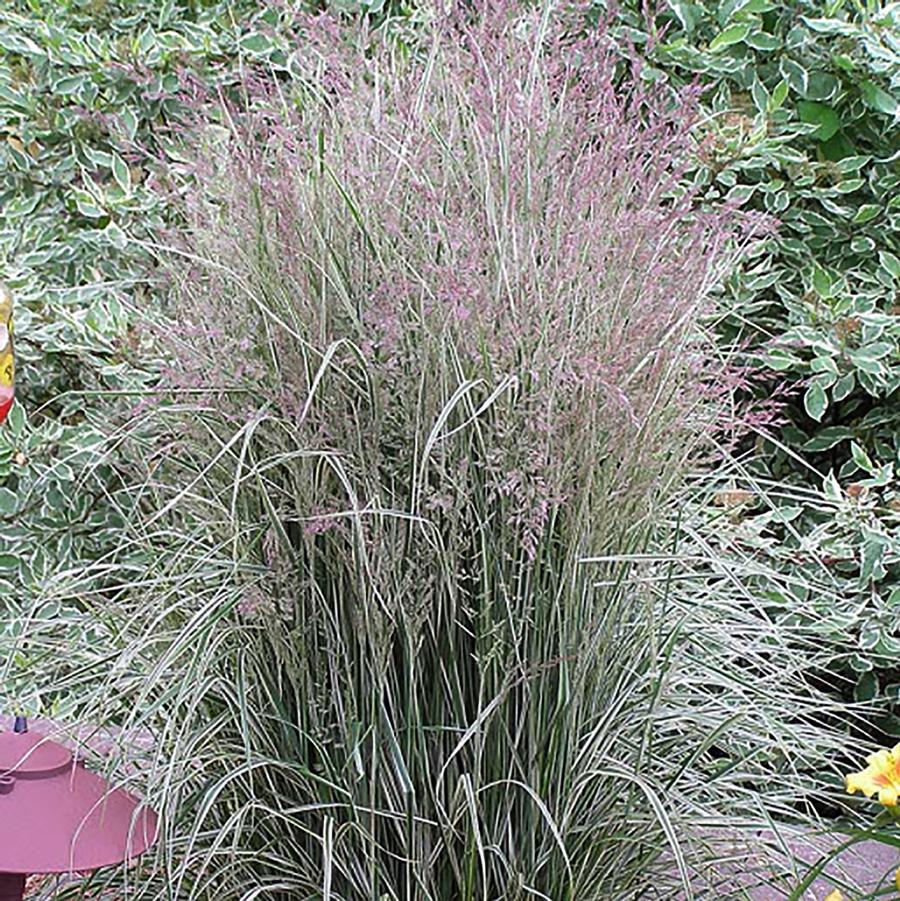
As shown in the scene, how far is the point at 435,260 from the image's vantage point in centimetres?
162

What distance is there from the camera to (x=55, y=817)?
1.53 metres

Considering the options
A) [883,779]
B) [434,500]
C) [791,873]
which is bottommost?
[791,873]

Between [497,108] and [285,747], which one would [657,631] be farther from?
[497,108]

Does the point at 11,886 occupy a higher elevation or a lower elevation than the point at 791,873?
higher

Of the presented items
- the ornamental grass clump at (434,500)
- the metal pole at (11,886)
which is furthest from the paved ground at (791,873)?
the metal pole at (11,886)

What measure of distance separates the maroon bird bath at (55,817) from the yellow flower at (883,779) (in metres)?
0.80

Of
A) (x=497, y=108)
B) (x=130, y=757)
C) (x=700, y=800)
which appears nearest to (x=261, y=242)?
(x=497, y=108)

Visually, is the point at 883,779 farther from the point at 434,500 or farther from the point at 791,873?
the point at 434,500

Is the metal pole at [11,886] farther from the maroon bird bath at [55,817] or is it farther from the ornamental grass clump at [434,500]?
the ornamental grass clump at [434,500]

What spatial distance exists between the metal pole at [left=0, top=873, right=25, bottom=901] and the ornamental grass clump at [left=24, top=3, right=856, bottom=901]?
15 centimetres

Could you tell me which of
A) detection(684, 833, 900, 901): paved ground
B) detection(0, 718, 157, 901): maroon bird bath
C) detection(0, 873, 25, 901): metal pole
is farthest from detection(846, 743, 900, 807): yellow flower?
detection(0, 873, 25, 901): metal pole

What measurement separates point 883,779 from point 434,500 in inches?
23.2

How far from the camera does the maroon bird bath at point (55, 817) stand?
148 cm

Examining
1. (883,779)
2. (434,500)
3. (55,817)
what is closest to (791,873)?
(883,779)
